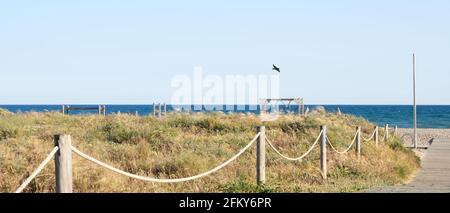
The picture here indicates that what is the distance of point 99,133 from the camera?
20094 millimetres

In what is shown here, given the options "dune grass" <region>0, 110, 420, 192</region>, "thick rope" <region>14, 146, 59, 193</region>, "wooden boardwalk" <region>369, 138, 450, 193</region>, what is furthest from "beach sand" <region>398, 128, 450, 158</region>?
"thick rope" <region>14, 146, 59, 193</region>

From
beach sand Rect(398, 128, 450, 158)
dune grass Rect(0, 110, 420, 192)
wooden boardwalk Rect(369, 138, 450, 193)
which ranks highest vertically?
dune grass Rect(0, 110, 420, 192)

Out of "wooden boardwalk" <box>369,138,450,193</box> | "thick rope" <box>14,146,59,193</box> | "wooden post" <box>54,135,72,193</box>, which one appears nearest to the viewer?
"thick rope" <box>14,146,59,193</box>

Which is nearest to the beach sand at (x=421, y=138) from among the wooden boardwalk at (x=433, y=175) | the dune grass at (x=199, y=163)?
the wooden boardwalk at (x=433, y=175)

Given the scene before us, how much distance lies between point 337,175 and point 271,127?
32.9 feet

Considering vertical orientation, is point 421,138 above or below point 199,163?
below

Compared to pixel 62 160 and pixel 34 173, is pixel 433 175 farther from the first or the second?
pixel 34 173

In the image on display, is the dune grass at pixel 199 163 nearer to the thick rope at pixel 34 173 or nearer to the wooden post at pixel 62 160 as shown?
the wooden post at pixel 62 160

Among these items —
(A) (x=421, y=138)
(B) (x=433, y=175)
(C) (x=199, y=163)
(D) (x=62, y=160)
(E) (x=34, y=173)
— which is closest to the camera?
(E) (x=34, y=173)

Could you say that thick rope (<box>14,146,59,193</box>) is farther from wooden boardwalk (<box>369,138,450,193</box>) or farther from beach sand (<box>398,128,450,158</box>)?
beach sand (<box>398,128,450,158</box>)

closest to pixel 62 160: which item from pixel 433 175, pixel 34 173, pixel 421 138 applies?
pixel 34 173

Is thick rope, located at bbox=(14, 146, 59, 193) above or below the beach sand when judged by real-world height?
above
